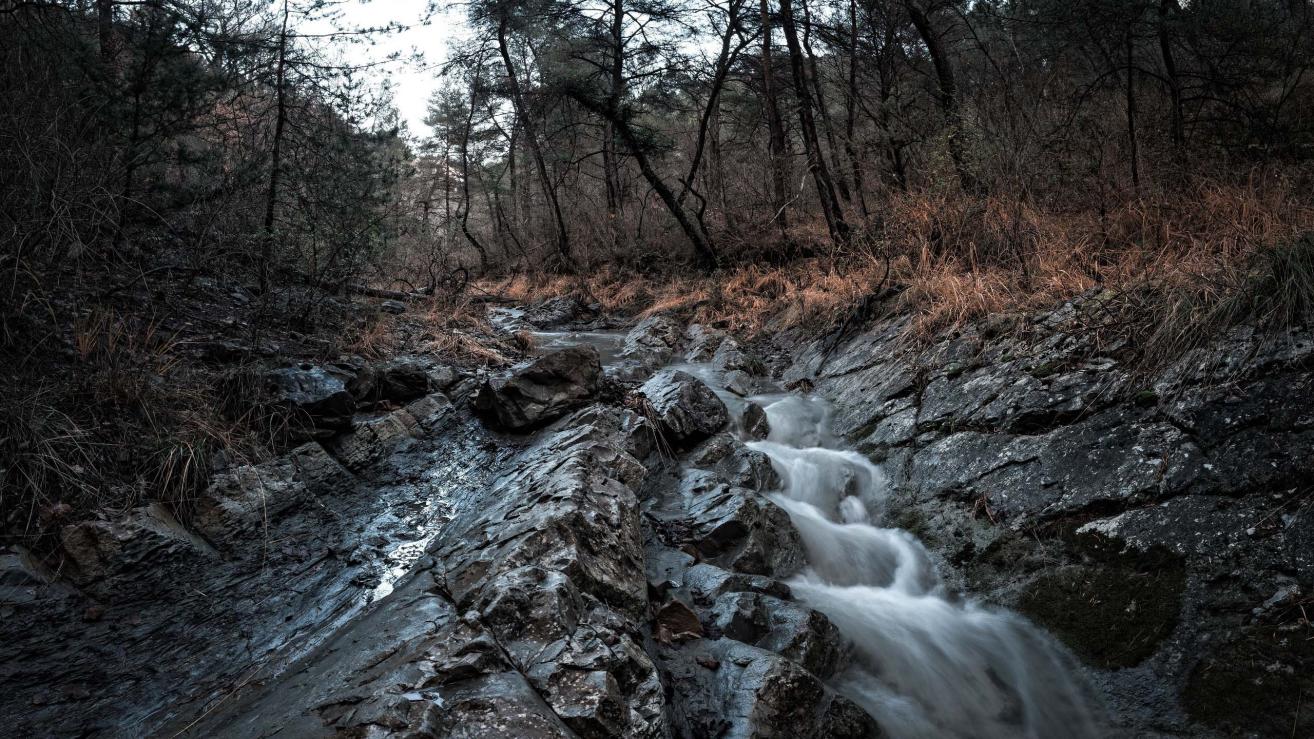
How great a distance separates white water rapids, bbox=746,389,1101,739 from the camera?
2613 mm

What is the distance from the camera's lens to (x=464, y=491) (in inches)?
166

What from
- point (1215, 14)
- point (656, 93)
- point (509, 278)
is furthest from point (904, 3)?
point (509, 278)

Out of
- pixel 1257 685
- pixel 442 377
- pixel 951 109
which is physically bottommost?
pixel 1257 685

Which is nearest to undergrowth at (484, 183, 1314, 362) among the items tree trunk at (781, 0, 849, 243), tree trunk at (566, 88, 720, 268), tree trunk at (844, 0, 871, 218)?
tree trunk at (781, 0, 849, 243)

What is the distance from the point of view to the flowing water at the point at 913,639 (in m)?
2.61

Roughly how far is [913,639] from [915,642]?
0.07 feet

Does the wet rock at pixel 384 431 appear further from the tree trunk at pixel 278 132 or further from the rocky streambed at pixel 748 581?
the tree trunk at pixel 278 132

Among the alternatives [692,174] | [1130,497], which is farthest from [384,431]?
[692,174]

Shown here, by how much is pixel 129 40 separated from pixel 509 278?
38.2 ft

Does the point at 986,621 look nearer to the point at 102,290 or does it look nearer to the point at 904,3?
the point at 102,290

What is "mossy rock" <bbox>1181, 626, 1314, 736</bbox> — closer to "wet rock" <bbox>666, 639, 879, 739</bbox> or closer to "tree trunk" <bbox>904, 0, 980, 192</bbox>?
"wet rock" <bbox>666, 639, 879, 739</bbox>

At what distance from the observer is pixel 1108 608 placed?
2713 millimetres

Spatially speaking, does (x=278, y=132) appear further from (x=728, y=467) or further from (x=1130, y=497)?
(x=1130, y=497)

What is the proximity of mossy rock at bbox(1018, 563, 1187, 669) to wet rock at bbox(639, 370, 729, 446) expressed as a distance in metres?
2.53
